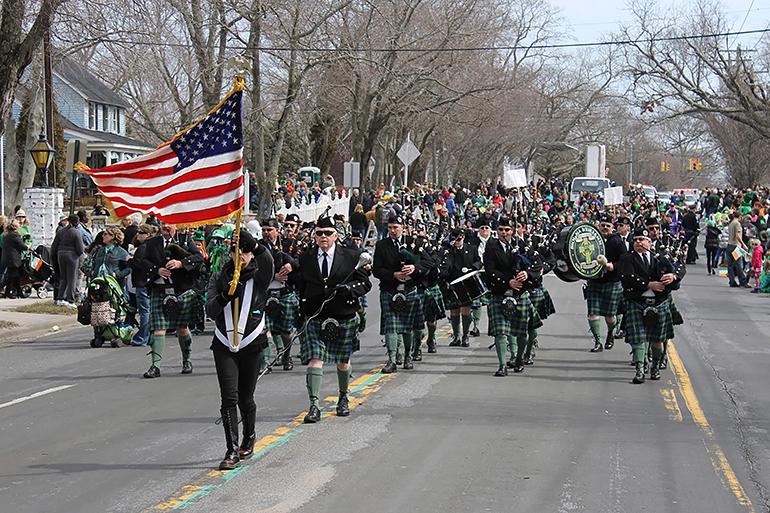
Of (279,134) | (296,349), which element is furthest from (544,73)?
(296,349)

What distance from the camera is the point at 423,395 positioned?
393 inches

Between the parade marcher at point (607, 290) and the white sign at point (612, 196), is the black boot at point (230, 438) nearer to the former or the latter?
the parade marcher at point (607, 290)

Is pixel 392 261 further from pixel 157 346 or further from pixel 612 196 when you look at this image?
pixel 612 196

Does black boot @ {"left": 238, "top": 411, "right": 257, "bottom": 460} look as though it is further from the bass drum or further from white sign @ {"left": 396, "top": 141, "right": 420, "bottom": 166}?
white sign @ {"left": 396, "top": 141, "right": 420, "bottom": 166}

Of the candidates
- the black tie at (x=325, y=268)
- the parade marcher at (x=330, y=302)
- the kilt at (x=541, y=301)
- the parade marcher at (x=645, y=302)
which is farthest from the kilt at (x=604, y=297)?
the black tie at (x=325, y=268)

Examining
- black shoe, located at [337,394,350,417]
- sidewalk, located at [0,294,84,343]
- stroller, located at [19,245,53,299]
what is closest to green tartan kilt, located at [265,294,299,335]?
black shoe, located at [337,394,350,417]

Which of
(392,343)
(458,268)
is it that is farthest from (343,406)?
(458,268)

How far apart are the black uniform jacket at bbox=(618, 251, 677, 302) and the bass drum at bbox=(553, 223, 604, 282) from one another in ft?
4.41

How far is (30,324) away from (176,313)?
6.16 metres

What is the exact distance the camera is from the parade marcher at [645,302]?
10930mm

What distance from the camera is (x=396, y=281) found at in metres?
11.2

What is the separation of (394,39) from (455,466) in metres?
29.9

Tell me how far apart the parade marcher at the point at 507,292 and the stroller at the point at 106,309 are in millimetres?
5730

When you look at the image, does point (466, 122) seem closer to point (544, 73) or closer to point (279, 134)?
point (279, 134)
